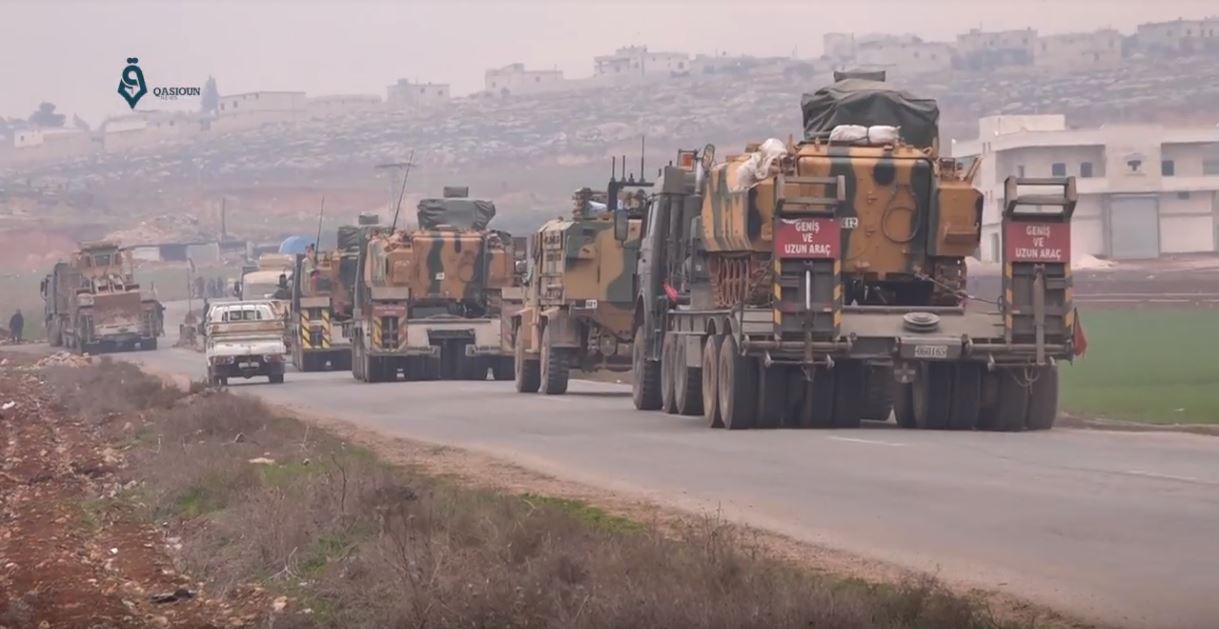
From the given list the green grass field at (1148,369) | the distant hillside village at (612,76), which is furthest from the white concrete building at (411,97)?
the green grass field at (1148,369)

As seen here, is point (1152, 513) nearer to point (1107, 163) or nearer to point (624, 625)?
point (624, 625)

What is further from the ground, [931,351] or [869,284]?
[869,284]

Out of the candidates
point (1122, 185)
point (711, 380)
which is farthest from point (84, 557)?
point (1122, 185)

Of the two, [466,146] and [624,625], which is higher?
[466,146]

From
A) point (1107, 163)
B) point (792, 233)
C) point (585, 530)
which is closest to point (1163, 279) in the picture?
point (1107, 163)

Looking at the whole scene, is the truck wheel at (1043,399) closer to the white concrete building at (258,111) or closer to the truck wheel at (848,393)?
the truck wheel at (848,393)

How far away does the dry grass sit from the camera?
10.5 m

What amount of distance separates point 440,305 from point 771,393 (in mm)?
23138

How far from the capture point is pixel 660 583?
11.3 m

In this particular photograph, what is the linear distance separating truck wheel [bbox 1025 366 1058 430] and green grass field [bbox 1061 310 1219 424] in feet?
14.1

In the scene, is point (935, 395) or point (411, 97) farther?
point (411, 97)

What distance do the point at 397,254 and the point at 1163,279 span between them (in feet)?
103

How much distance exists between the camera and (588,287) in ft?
122

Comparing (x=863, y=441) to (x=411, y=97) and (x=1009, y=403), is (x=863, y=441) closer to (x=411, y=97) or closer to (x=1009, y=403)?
(x=1009, y=403)
